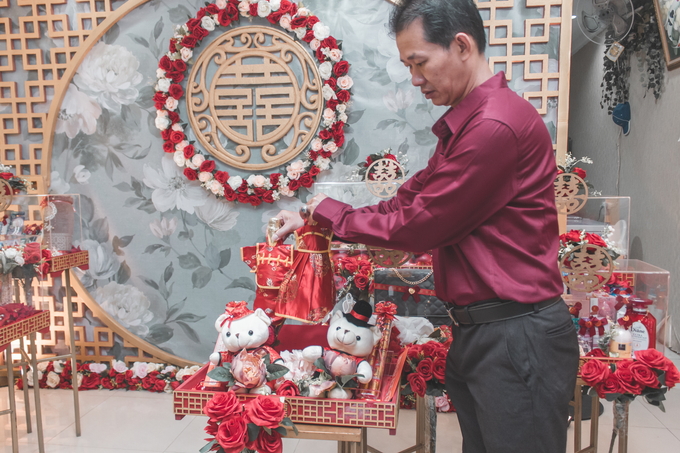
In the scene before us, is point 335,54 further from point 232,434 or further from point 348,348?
point 232,434

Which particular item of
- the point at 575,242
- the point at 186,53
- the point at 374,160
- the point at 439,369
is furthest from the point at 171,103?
the point at 575,242

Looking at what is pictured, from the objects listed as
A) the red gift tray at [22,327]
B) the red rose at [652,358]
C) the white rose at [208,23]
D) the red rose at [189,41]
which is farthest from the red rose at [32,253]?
Answer: the red rose at [652,358]

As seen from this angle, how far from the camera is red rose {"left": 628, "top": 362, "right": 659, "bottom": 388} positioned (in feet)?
5.34

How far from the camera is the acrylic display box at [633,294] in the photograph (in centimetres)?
186

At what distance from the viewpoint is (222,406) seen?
1.25 meters

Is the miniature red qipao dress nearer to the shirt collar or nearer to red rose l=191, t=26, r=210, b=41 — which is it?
the shirt collar

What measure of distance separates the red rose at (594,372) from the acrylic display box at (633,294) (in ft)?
0.80

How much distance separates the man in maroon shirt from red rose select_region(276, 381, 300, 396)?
49cm

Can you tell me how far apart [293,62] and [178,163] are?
944mm

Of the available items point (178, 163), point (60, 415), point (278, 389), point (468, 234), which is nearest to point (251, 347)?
point (278, 389)

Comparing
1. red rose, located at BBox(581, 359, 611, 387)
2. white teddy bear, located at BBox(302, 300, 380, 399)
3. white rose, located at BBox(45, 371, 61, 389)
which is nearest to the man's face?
white teddy bear, located at BBox(302, 300, 380, 399)

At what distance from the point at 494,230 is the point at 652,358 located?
3.29 ft

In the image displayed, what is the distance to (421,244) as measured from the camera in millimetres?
1185

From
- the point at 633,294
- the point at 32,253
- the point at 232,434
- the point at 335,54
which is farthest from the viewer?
the point at 335,54
